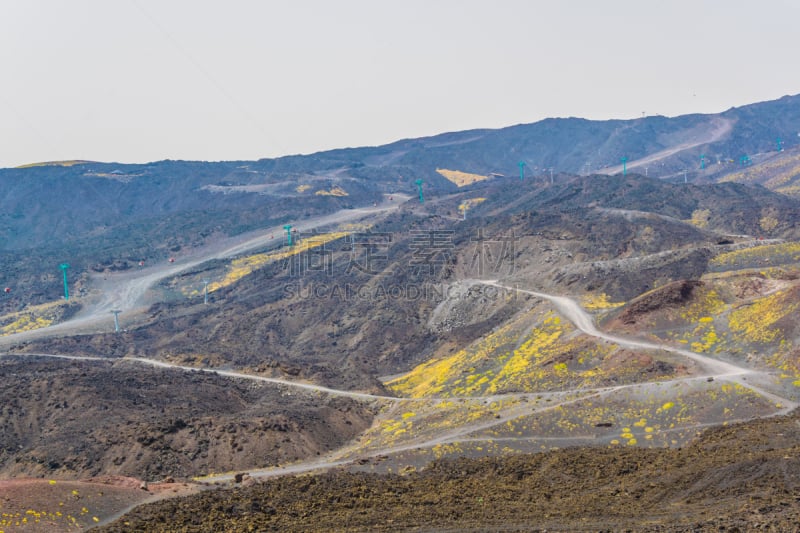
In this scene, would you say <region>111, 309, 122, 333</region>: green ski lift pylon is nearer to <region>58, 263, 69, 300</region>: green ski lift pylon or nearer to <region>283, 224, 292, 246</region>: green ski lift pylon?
<region>58, 263, 69, 300</region>: green ski lift pylon

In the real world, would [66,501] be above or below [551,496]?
above

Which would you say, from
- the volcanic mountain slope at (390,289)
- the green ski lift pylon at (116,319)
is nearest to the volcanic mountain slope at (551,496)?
the volcanic mountain slope at (390,289)

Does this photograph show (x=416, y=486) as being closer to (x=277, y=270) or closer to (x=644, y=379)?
(x=644, y=379)

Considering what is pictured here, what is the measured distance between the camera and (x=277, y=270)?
385 ft

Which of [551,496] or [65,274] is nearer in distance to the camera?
[551,496]

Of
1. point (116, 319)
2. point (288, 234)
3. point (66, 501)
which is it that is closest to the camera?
point (66, 501)

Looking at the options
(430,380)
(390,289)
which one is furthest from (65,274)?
(430,380)

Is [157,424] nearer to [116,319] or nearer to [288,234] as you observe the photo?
[116,319]

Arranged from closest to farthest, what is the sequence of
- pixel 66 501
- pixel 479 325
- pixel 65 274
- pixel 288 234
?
1. pixel 66 501
2. pixel 479 325
3. pixel 65 274
4. pixel 288 234

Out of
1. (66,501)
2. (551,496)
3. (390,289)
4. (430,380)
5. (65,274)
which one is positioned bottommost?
(430,380)

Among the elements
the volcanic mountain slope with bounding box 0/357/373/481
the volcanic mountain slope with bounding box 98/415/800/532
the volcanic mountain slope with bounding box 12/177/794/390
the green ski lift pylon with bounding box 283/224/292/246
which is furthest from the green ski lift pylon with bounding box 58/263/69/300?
the volcanic mountain slope with bounding box 98/415/800/532

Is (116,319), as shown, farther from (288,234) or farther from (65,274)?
(288,234)

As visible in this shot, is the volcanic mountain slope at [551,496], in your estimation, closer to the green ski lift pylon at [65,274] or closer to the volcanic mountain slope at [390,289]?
the volcanic mountain slope at [390,289]

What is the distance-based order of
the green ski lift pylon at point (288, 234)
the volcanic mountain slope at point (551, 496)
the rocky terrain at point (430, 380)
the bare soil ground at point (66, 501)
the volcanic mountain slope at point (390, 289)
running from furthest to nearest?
the green ski lift pylon at point (288, 234) → the volcanic mountain slope at point (390, 289) → the rocky terrain at point (430, 380) → the bare soil ground at point (66, 501) → the volcanic mountain slope at point (551, 496)
